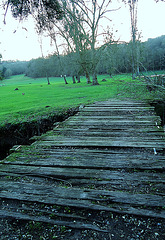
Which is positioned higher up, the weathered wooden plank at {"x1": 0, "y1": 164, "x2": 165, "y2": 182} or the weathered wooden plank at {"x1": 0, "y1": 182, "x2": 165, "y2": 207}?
the weathered wooden plank at {"x1": 0, "y1": 164, "x2": 165, "y2": 182}

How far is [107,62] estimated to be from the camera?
2067 cm

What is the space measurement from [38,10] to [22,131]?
519cm

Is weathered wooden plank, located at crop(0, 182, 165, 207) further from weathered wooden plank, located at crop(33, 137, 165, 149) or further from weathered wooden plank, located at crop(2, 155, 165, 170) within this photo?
weathered wooden plank, located at crop(33, 137, 165, 149)

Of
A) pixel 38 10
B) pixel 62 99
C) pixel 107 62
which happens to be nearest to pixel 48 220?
pixel 38 10

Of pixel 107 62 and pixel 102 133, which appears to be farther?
pixel 107 62

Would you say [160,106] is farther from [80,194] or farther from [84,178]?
[80,194]

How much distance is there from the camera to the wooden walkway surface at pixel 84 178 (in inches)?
87.0

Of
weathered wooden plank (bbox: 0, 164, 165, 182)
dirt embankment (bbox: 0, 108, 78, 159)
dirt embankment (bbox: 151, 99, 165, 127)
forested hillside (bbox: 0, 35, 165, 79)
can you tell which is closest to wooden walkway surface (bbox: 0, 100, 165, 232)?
weathered wooden plank (bbox: 0, 164, 165, 182)

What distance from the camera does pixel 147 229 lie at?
1932 mm

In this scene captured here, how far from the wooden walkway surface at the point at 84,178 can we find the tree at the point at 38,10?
3.53 metres

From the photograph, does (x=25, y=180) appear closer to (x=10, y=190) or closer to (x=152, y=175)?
(x=10, y=190)

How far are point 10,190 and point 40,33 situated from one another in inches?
205

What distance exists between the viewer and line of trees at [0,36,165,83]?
23.2ft

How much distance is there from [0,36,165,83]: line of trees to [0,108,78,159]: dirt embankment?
3.88m
